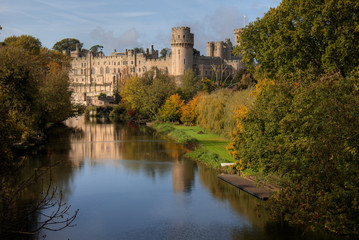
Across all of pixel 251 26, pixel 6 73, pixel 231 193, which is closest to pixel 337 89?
pixel 231 193

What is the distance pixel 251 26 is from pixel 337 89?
995cm

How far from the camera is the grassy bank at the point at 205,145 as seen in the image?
2330 cm

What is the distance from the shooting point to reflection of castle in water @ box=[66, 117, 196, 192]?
21.7 metres

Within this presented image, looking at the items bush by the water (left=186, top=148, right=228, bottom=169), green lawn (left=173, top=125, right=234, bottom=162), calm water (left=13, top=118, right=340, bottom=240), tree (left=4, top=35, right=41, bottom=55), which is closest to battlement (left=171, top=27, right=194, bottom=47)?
tree (left=4, top=35, right=41, bottom=55)

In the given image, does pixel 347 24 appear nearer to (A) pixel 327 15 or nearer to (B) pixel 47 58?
(A) pixel 327 15

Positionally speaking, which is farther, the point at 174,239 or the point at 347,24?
the point at 347,24

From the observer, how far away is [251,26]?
22469 mm

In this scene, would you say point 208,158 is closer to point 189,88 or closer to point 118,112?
point 189,88

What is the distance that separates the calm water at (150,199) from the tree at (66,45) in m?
95.2

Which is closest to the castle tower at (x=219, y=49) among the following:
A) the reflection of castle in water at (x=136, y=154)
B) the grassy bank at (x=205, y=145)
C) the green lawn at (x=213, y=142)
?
the grassy bank at (x=205, y=145)

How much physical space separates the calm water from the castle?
49115 millimetres

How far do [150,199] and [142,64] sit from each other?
278ft

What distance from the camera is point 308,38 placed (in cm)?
1942

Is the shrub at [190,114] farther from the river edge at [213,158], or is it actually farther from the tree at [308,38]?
the tree at [308,38]
